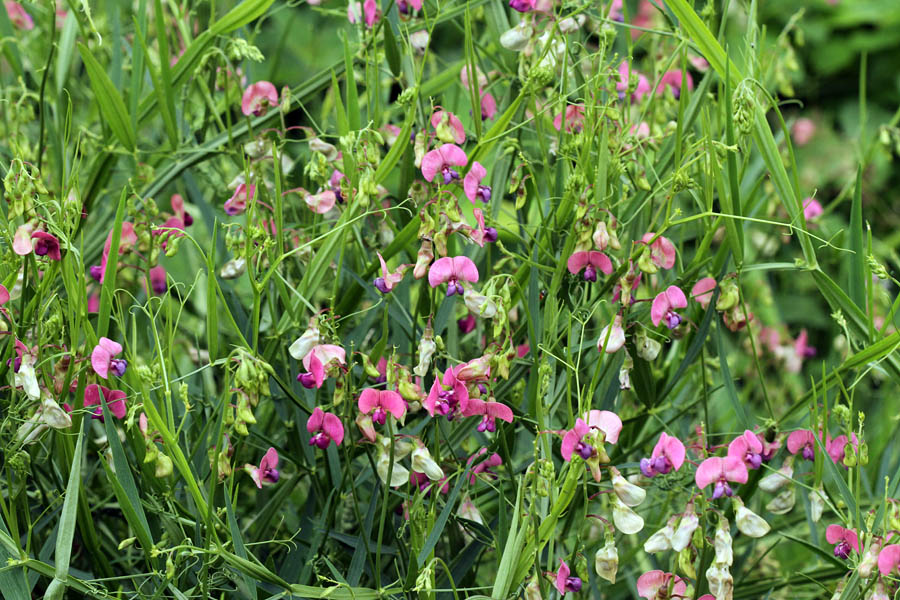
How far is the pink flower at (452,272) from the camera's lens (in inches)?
35.7

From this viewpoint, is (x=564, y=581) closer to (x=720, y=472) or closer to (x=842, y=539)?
(x=720, y=472)

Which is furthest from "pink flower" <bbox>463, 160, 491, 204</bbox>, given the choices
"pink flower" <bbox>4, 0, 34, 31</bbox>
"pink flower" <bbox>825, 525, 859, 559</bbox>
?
"pink flower" <bbox>4, 0, 34, 31</bbox>

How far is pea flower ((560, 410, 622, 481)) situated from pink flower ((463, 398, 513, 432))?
6cm

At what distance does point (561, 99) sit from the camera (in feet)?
2.99

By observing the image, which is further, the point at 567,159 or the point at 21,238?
the point at 567,159

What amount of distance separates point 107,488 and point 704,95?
80 cm

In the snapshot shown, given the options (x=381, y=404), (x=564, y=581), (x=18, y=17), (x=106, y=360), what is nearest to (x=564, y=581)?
(x=564, y=581)

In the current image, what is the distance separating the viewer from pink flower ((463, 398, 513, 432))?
2.98ft

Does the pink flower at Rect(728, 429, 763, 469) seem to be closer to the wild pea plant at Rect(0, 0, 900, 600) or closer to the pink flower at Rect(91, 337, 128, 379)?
the wild pea plant at Rect(0, 0, 900, 600)

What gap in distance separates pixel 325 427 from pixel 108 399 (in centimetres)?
20

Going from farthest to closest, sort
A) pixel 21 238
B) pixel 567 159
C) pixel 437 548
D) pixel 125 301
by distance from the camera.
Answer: pixel 125 301, pixel 437 548, pixel 567 159, pixel 21 238

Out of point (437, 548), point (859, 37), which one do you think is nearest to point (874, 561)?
point (437, 548)

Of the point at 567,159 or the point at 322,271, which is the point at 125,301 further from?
the point at 567,159

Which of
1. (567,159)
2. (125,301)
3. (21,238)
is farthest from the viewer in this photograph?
(125,301)
